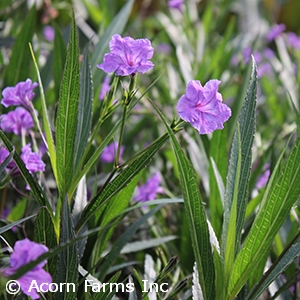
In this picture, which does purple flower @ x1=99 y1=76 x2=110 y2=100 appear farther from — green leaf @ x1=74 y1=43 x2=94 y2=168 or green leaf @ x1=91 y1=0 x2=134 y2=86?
green leaf @ x1=74 y1=43 x2=94 y2=168

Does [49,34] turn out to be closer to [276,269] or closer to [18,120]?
[18,120]

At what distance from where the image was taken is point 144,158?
0.67 m

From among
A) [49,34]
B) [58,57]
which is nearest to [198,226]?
[58,57]

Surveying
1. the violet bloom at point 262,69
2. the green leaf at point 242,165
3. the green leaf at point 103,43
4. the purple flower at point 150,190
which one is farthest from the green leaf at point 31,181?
the violet bloom at point 262,69

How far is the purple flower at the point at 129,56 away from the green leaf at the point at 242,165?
15 centimetres

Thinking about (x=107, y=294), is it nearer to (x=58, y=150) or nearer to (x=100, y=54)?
(x=58, y=150)

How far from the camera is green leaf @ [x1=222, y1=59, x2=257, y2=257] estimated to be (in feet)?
2.23

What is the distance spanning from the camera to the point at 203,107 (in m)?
0.63

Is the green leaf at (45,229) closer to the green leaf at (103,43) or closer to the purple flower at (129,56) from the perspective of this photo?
the purple flower at (129,56)

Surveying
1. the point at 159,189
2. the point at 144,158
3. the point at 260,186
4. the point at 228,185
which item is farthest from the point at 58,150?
the point at 260,186

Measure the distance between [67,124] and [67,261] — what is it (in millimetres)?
183

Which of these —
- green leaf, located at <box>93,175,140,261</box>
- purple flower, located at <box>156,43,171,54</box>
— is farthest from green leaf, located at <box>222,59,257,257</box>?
purple flower, located at <box>156,43,171,54</box>

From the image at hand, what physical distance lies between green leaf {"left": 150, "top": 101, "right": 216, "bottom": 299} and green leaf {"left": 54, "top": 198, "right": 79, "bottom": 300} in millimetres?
151

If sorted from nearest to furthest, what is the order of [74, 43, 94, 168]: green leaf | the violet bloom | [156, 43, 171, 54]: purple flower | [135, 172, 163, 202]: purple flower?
[74, 43, 94, 168]: green leaf, [135, 172, 163, 202]: purple flower, the violet bloom, [156, 43, 171, 54]: purple flower
